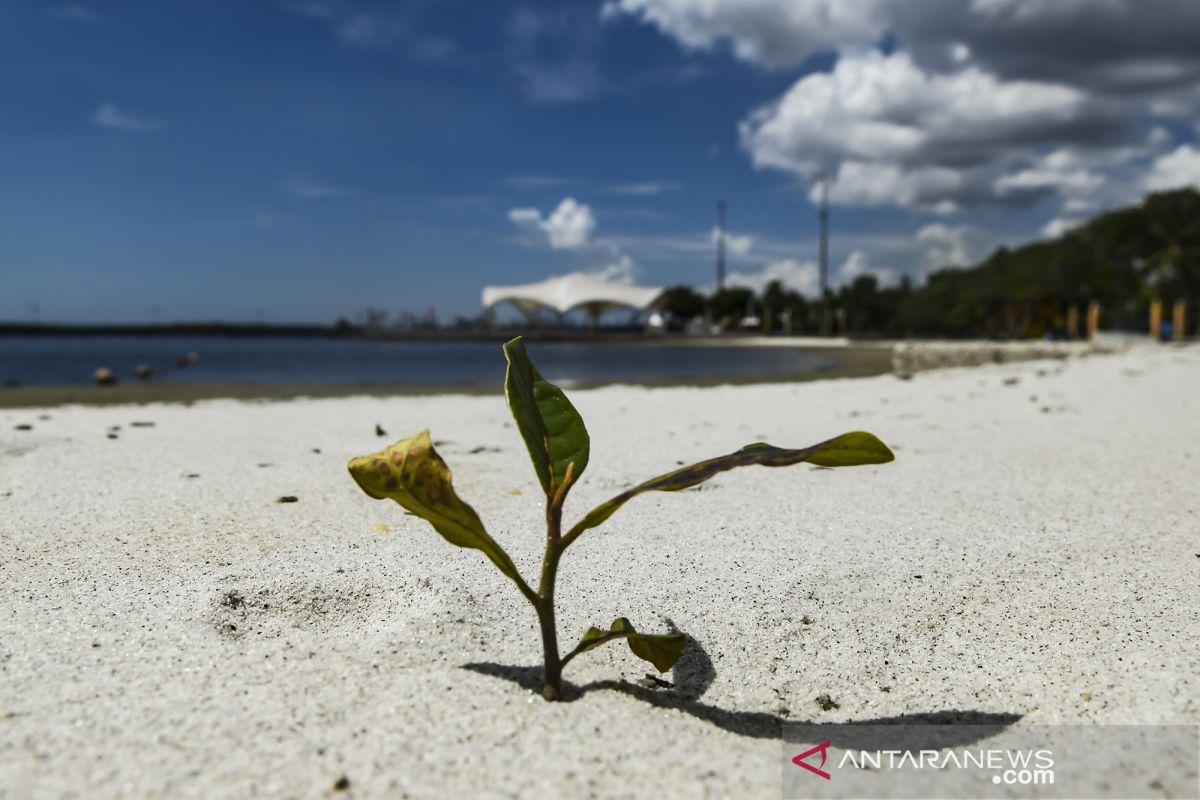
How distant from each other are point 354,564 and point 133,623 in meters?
0.50

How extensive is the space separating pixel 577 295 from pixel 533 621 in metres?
74.8

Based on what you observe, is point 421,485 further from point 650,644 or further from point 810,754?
point 810,754

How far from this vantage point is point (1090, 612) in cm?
161

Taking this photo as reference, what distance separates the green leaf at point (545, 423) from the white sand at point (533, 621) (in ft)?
1.22

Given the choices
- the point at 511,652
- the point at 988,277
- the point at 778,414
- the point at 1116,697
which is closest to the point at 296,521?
the point at 511,652

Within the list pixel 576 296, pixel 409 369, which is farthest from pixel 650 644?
pixel 576 296

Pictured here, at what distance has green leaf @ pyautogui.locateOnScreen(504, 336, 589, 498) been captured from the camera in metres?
1.18

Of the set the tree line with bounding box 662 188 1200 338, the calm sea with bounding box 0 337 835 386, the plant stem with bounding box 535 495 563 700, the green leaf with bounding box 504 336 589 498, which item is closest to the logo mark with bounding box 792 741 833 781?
the plant stem with bounding box 535 495 563 700

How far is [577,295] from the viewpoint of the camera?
75562 millimetres

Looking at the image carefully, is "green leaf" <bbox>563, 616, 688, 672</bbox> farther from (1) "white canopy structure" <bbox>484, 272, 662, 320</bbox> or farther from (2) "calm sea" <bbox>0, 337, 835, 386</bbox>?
(1) "white canopy structure" <bbox>484, 272, 662, 320</bbox>

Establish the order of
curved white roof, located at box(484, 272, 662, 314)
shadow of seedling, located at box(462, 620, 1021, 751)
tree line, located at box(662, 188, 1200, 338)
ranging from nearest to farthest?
shadow of seedling, located at box(462, 620, 1021, 751)
tree line, located at box(662, 188, 1200, 338)
curved white roof, located at box(484, 272, 662, 314)

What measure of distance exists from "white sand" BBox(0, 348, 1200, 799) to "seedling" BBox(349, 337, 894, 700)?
0.13 m

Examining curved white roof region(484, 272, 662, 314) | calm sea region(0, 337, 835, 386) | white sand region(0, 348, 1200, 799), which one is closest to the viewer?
white sand region(0, 348, 1200, 799)

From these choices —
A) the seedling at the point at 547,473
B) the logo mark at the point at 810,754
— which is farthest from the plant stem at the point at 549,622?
the logo mark at the point at 810,754
